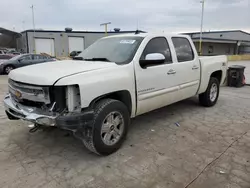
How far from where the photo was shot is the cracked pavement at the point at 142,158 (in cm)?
283

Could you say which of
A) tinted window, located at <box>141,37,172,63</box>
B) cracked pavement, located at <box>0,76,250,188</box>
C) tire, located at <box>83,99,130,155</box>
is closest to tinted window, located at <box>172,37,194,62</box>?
tinted window, located at <box>141,37,172,63</box>

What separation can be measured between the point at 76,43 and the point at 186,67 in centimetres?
3488

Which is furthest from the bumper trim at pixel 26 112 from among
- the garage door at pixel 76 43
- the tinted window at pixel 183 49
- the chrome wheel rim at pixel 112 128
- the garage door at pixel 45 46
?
the garage door at pixel 76 43

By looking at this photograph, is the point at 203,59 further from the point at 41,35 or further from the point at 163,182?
the point at 41,35

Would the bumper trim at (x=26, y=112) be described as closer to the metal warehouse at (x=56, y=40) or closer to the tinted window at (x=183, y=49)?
the tinted window at (x=183, y=49)

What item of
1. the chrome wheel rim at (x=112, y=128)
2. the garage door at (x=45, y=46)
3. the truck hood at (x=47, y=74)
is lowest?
the chrome wheel rim at (x=112, y=128)

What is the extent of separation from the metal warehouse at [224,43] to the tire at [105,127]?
35189 mm

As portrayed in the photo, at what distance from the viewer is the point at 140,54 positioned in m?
3.86

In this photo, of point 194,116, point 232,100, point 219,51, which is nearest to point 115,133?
point 194,116

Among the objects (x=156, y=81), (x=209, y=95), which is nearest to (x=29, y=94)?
(x=156, y=81)

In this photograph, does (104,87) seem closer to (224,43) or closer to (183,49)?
(183,49)

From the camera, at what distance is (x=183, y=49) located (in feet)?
16.5

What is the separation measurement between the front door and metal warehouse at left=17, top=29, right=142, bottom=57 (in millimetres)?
29137

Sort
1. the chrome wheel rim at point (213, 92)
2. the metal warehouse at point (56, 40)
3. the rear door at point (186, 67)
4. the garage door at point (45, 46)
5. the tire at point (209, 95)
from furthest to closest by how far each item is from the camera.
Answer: the garage door at point (45, 46) → the metal warehouse at point (56, 40) → the chrome wheel rim at point (213, 92) → the tire at point (209, 95) → the rear door at point (186, 67)
